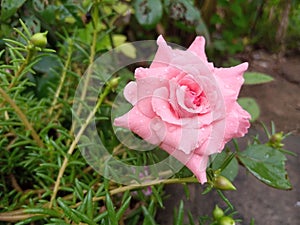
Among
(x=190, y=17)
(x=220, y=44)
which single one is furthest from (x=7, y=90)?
(x=220, y=44)

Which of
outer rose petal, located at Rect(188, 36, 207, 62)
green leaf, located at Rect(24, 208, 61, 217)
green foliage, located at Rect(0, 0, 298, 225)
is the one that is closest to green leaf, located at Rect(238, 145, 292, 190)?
green foliage, located at Rect(0, 0, 298, 225)

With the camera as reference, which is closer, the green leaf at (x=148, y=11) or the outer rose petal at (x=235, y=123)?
the outer rose petal at (x=235, y=123)

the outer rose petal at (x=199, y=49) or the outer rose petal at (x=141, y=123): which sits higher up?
the outer rose petal at (x=199, y=49)

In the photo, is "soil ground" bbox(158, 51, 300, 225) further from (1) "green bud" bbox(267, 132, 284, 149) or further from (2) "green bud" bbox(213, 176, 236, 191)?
(2) "green bud" bbox(213, 176, 236, 191)

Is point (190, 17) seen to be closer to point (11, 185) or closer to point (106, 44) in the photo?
point (106, 44)

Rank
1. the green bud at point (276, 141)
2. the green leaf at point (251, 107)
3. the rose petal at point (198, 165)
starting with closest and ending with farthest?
the rose petal at point (198, 165) < the green bud at point (276, 141) < the green leaf at point (251, 107)

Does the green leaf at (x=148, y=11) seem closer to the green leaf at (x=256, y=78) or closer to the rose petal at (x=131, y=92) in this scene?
the green leaf at (x=256, y=78)

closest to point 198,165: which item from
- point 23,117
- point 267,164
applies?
point 267,164

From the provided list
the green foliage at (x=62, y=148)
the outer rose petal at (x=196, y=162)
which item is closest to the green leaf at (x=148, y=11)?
the green foliage at (x=62, y=148)
